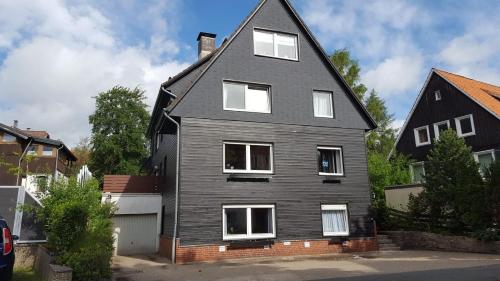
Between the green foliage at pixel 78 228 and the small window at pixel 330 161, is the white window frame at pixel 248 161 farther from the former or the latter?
the green foliage at pixel 78 228

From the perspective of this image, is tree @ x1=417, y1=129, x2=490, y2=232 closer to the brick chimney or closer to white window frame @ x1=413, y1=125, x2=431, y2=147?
white window frame @ x1=413, y1=125, x2=431, y2=147

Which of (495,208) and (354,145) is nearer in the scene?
(495,208)

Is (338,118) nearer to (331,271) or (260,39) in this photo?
(260,39)

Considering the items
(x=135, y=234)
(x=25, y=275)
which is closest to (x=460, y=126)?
(x=135, y=234)

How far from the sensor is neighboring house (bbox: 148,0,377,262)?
15789 mm

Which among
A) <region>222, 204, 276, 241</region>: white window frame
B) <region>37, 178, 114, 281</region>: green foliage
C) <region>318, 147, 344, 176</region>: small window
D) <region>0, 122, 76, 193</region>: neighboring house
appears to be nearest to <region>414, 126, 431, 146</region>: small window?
<region>318, 147, 344, 176</region>: small window

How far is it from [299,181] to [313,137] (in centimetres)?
226

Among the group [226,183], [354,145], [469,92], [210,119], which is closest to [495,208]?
[354,145]

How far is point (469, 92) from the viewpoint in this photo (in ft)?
87.2

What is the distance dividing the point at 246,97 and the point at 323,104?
13.3 feet

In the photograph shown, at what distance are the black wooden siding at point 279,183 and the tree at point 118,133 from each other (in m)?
26.9

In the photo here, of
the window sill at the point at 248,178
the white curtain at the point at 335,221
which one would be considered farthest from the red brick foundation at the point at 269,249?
the window sill at the point at 248,178

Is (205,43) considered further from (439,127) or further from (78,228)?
(439,127)

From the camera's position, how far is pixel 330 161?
1877 centimetres
